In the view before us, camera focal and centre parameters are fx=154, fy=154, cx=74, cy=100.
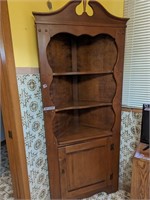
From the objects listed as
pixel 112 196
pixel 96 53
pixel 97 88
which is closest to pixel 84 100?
pixel 97 88

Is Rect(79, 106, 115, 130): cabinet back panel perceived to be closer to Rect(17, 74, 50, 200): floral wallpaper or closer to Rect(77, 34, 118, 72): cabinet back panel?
Rect(77, 34, 118, 72): cabinet back panel

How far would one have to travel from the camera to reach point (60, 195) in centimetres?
154

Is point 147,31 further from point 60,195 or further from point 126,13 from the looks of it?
point 60,195

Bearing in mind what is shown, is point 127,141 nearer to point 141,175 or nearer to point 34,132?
point 141,175

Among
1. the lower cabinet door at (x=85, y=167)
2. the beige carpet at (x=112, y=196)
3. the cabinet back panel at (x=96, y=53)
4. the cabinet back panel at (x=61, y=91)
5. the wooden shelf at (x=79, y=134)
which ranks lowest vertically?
the beige carpet at (x=112, y=196)

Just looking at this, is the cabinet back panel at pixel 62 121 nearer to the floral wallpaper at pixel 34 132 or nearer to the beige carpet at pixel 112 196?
the floral wallpaper at pixel 34 132

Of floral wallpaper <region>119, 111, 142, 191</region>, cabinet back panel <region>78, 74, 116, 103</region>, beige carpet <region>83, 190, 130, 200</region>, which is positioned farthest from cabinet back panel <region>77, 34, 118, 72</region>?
beige carpet <region>83, 190, 130, 200</region>

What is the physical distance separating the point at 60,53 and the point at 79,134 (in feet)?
2.74

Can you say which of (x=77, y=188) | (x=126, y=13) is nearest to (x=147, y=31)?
(x=126, y=13)

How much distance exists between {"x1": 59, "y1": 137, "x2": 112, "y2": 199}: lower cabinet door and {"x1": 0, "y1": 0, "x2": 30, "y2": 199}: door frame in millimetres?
359

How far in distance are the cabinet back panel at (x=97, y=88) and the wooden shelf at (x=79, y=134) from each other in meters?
0.32

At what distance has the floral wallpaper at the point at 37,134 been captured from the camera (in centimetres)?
123

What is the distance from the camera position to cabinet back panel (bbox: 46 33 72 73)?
4.72ft

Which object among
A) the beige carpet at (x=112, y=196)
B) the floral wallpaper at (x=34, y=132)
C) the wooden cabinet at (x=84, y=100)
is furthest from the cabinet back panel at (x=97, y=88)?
the beige carpet at (x=112, y=196)
